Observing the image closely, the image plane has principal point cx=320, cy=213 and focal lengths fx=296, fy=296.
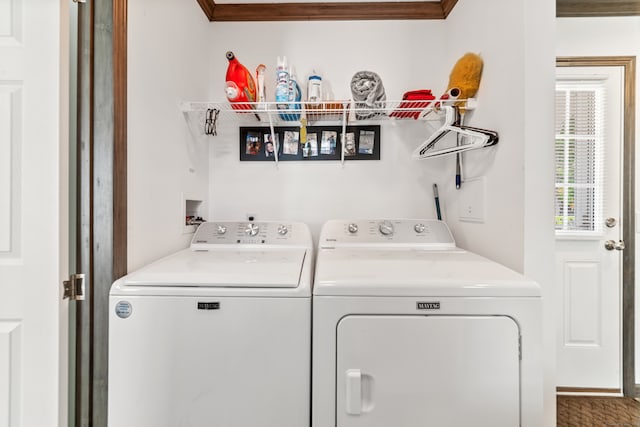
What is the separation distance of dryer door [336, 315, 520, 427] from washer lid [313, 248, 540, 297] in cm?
10

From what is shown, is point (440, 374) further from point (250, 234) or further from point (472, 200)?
point (250, 234)

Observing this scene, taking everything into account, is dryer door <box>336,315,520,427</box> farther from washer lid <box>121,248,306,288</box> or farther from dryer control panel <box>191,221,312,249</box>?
dryer control panel <box>191,221,312,249</box>

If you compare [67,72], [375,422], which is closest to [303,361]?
[375,422]

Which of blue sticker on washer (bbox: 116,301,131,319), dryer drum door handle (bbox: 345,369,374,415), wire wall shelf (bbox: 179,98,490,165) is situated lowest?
dryer drum door handle (bbox: 345,369,374,415)

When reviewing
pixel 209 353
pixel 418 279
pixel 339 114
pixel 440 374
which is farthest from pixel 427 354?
pixel 339 114

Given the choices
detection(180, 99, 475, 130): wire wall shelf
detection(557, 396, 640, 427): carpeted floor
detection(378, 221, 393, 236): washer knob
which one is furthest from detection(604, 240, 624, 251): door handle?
detection(378, 221, 393, 236): washer knob

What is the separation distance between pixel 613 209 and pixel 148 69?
294cm

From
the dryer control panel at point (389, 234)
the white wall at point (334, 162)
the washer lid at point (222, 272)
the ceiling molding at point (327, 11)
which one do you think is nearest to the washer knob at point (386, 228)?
the dryer control panel at point (389, 234)

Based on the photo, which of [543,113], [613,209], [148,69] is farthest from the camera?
[613,209]

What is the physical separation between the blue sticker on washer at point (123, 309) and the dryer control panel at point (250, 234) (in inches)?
24.7

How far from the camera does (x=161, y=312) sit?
1.02m

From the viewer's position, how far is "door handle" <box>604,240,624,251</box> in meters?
2.01

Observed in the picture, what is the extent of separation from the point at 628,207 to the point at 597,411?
136 cm
